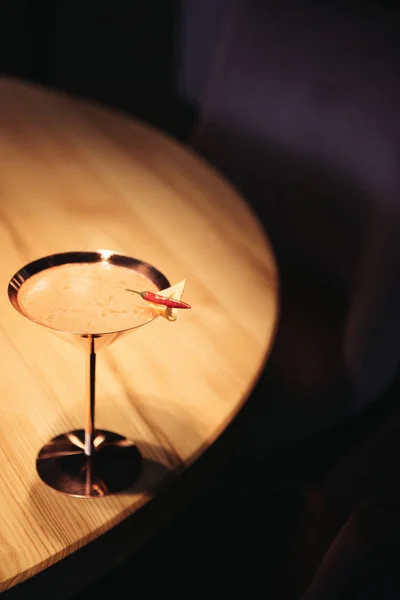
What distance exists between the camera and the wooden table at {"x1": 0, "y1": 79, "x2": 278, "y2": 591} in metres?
0.55

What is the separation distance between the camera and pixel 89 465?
579 millimetres

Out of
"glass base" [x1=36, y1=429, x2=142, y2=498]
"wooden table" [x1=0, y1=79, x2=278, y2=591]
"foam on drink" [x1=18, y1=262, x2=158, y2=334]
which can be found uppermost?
"foam on drink" [x1=18, y1=262, x2=158, y2=334]

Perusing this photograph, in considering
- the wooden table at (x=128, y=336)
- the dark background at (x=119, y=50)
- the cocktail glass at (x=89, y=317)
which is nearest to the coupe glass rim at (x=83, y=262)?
the cocktail glass at (x=89, y=317)

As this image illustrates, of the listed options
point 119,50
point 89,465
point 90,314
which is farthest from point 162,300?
point 119,50

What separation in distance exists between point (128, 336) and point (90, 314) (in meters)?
0.23

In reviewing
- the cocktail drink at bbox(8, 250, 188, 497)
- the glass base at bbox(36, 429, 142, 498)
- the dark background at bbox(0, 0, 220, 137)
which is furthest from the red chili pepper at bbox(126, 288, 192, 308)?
the dark background at bbox(0, 0, 220, 137)

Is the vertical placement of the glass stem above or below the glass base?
above

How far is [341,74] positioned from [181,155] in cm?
31

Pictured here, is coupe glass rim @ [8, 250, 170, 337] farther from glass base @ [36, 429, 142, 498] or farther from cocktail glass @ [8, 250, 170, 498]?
glass base @ [36, 429, 142, 498]

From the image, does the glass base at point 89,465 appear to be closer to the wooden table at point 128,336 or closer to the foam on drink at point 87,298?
the wooden table at point 128,336

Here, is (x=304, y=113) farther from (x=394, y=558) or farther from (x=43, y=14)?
(x=43, y=14)

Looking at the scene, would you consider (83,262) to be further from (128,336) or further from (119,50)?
(119,50)

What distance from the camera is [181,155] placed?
48.1 inches

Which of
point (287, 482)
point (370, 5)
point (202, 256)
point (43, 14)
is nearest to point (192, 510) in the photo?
point (287, 482)
